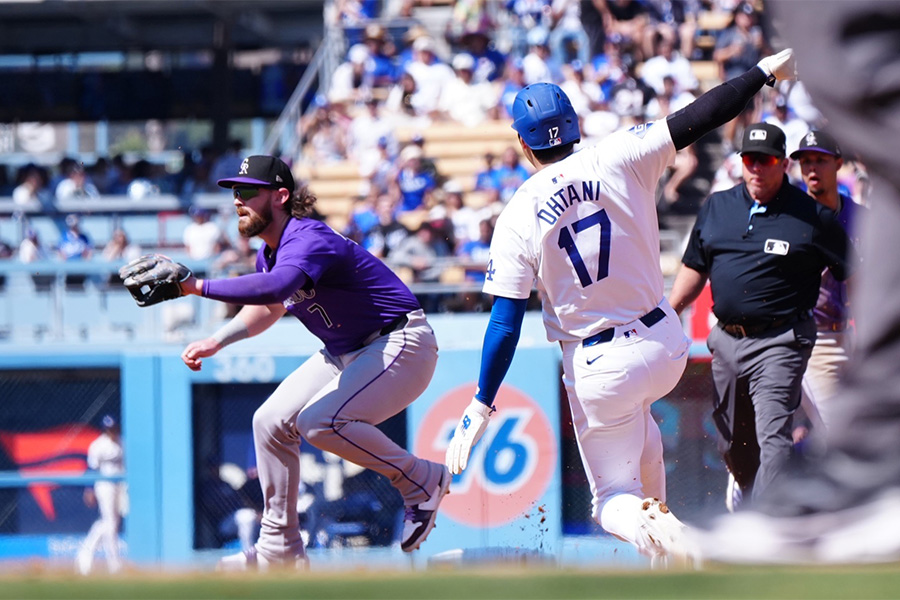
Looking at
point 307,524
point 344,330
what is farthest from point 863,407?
point 307,524

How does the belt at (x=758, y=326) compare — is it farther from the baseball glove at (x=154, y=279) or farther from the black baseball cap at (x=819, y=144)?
the baseball glove at (x=154, y=279)

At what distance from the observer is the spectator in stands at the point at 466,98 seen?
1432cm

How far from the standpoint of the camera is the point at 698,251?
20.3 ft

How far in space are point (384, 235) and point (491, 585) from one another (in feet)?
33.3

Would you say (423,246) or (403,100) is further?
(403,100)

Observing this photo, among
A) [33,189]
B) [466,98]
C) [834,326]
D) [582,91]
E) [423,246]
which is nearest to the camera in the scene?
[834,326]

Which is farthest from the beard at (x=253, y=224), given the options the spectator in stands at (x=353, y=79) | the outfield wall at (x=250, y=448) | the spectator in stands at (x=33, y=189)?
the spectator in stands at (x=33, y=189)

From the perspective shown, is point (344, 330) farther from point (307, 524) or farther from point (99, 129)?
point (99, 129)

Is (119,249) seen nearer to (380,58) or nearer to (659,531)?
(380,58)

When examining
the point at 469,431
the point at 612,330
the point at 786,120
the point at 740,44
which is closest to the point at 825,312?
the point at 612,330

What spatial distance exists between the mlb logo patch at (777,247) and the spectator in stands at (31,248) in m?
10.5

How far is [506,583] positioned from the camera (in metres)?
1.73

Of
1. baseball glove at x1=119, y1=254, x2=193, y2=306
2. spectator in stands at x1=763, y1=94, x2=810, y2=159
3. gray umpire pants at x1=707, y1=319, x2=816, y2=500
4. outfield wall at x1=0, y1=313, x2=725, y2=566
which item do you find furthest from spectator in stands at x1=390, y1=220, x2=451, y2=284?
baseball glove at x1=119, y1=254, x2=193, y2=306

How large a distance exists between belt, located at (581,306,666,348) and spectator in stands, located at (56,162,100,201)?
12.9 meters
